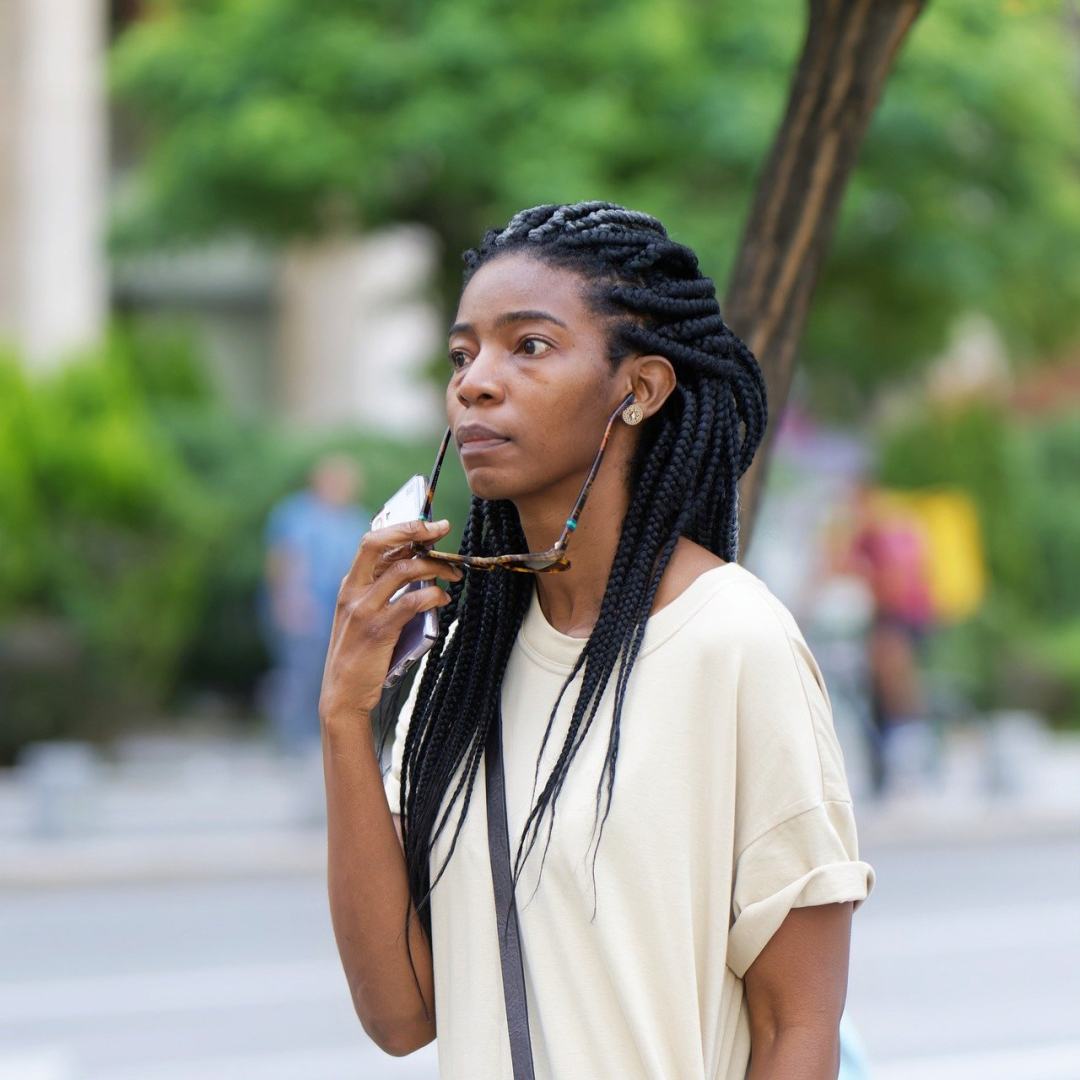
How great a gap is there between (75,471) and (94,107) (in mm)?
7355

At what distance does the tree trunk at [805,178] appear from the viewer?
3025 millimetres

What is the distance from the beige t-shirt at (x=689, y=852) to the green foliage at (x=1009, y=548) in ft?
48.3

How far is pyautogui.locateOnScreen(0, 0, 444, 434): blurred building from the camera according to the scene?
59.2 feet

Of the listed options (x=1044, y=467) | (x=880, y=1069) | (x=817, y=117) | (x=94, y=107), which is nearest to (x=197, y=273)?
(x=94, y=107)

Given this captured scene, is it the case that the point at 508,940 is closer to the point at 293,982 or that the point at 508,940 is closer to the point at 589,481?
the point at 589,481

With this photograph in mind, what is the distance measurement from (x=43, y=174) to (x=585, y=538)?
17.2 m

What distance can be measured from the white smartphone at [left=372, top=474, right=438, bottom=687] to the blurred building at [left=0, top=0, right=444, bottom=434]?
12.9 meters

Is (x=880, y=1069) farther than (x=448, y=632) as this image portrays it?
Yes

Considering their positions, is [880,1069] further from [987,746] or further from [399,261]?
[399,261]

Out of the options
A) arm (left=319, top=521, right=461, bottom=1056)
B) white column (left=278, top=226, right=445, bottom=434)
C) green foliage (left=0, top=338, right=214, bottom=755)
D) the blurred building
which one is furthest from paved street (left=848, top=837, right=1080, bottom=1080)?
white column (left=278, top=226, right=445, bottom=434)

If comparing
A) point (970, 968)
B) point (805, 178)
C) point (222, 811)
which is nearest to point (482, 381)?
point (805, 178)

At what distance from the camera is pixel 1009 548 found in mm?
17453

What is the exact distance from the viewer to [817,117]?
3.06 m

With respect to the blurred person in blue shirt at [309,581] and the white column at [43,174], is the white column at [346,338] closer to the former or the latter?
the white column at [43,174]
